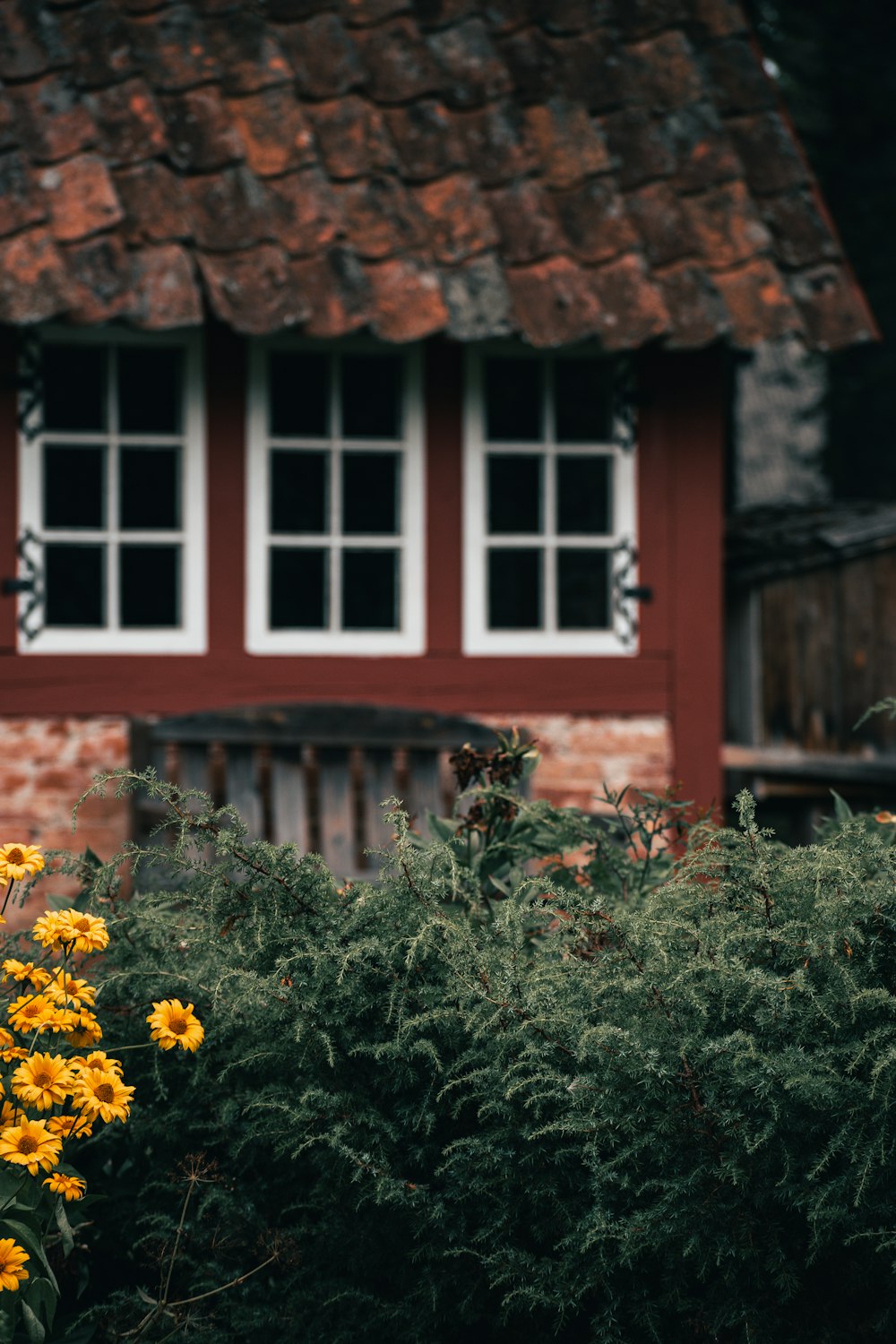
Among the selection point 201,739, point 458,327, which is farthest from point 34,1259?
point 458,327

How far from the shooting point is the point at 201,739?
186 inches

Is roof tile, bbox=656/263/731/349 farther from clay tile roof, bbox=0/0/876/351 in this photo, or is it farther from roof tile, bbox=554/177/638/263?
roof tile, bbox=554/177/638/263

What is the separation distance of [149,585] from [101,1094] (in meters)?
4.18

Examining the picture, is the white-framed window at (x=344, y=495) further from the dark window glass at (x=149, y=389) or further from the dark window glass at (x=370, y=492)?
the dark window glass at (x=149, y=389)

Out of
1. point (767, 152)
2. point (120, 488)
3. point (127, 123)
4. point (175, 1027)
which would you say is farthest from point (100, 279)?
point (175, 1027)

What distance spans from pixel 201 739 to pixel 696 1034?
10.2ft

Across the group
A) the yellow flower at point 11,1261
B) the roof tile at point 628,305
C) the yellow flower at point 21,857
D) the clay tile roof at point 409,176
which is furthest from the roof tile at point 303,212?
the yellow flower at point 11,1261

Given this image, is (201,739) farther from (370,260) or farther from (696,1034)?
(696,1034)

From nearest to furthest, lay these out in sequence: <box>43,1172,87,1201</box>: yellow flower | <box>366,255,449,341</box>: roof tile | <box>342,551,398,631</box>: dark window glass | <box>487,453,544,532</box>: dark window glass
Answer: <box>43,1172,87,1201</box>: yellow flower → <box>366,255,449,341</box>: roof tile → <box>342,551,398,631</box>: dark window glass → <box>487,453,544,532</box>: dark window glass

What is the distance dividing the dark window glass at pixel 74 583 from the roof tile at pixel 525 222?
201cm

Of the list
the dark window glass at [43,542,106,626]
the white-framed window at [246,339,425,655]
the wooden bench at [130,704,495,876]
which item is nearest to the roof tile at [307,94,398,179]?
the white-framed window at [246,339,425,655]

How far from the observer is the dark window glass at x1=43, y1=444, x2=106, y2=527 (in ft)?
19.1

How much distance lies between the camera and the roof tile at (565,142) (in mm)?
5961

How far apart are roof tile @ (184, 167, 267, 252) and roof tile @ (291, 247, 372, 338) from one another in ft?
0.77
